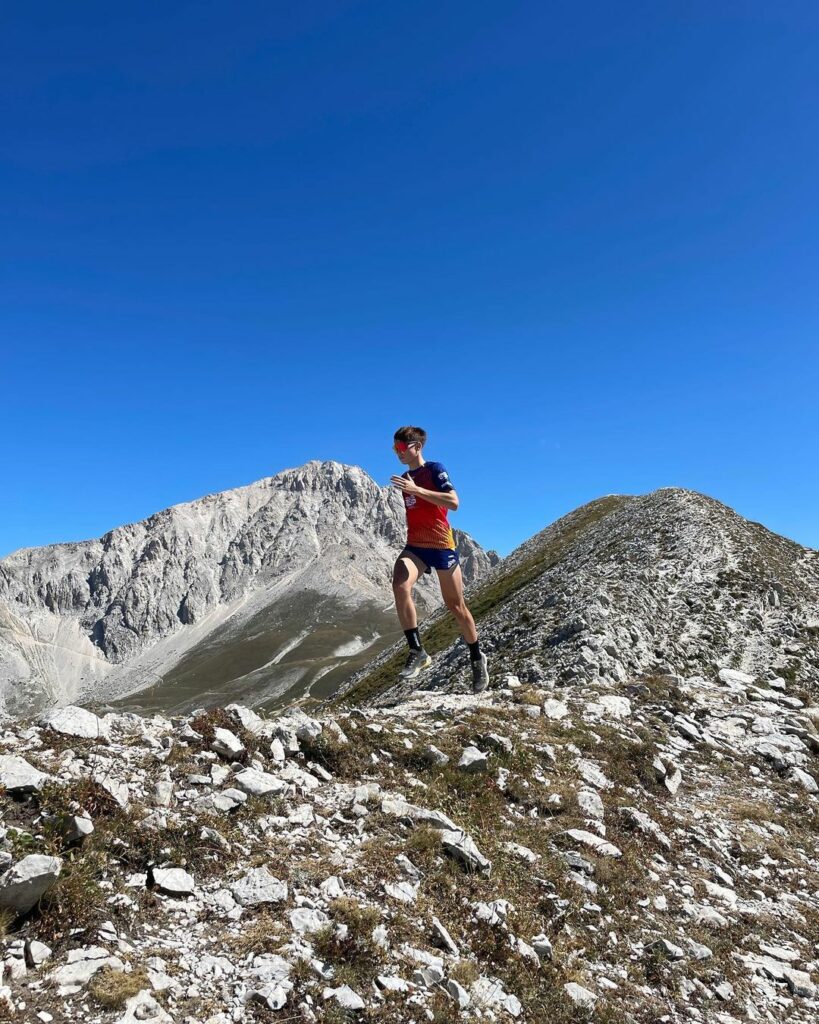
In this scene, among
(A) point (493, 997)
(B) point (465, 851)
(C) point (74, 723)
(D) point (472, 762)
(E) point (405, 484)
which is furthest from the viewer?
(E) point (405, 484)

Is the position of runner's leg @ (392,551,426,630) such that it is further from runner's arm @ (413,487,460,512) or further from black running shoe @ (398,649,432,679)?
runner's arm @ (413,487,460,512)

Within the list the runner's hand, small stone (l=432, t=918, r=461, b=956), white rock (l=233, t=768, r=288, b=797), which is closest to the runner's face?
the runner's hand

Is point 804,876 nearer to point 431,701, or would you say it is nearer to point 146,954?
point 431,701

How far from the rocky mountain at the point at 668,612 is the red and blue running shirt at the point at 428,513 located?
976 centimetres

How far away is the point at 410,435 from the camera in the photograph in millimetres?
11820

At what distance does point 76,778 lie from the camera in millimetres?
6574

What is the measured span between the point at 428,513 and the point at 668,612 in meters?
19.3

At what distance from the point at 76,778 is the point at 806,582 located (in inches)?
1501

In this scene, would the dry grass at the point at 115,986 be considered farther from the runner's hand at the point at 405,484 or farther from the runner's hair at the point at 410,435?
the runner's hair at the point at 410,435

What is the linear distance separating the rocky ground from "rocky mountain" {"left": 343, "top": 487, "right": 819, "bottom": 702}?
32.0 ft

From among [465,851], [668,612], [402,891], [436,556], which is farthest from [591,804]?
[668,612]

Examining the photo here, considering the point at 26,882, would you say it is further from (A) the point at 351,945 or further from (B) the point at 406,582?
(B) the point at 406,582

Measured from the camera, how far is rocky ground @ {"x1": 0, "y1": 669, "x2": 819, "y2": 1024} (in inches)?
195

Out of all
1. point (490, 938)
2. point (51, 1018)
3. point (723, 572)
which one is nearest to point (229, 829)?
point (51, 1018)
